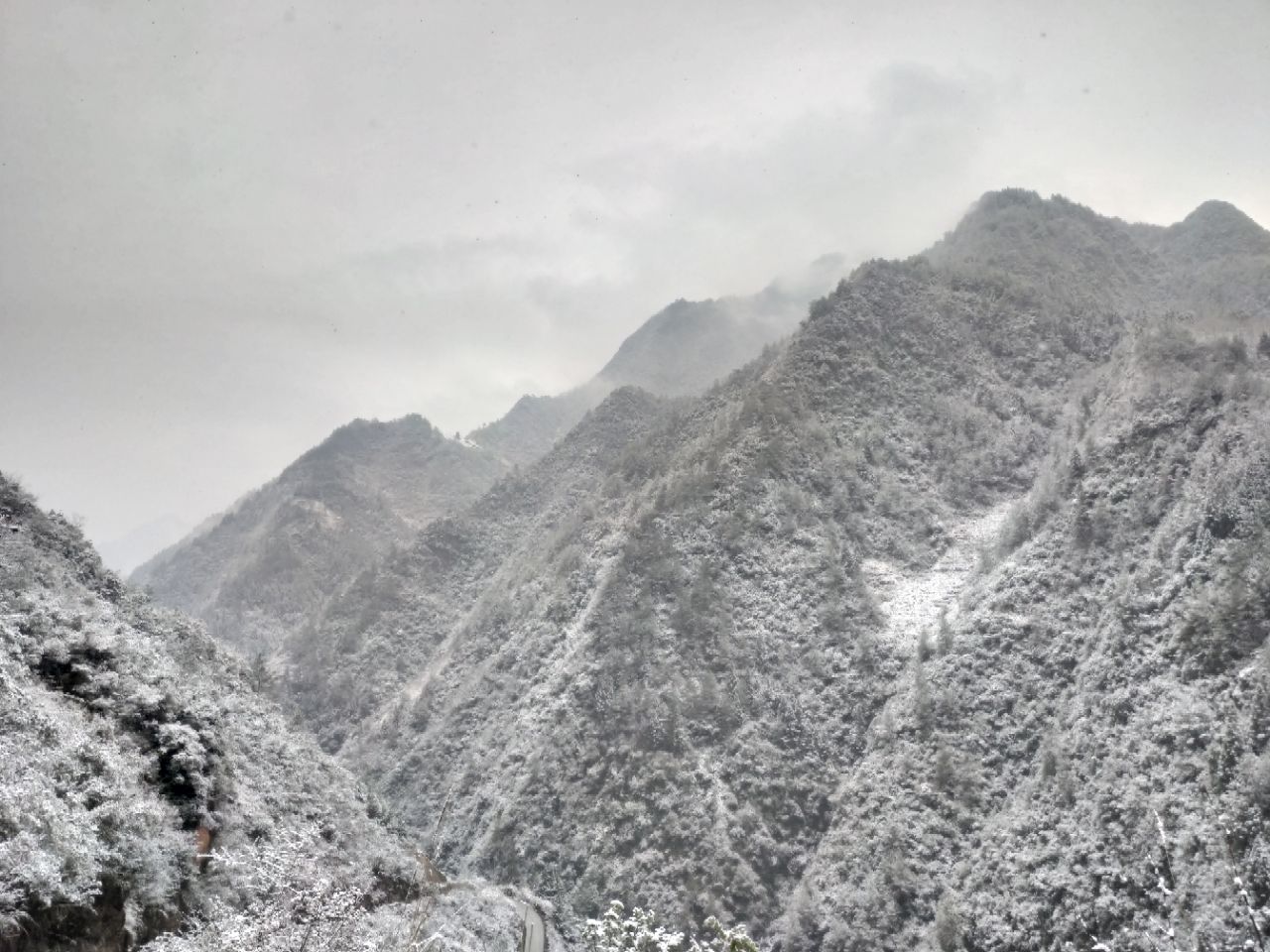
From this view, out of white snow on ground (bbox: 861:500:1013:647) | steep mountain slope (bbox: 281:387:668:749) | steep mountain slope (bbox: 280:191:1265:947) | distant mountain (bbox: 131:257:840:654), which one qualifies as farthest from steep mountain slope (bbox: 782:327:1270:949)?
distant mountain (bbox: 131:257:840:654)

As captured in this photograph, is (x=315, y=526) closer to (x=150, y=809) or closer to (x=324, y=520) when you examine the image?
(x=324, y=520)

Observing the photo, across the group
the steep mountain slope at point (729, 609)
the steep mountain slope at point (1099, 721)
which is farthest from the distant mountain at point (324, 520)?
the steep mountain slope at point (1099, 721)

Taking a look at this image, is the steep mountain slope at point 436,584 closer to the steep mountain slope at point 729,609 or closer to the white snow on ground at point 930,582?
the steep mountain slope at point 729,609

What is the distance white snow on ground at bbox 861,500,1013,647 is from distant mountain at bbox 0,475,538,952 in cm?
3657

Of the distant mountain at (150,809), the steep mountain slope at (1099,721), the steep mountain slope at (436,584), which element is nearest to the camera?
the distant mountain at (150,809)

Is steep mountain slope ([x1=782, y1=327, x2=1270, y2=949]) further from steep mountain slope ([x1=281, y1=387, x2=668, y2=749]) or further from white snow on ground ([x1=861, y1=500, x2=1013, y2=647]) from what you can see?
steep mountain slope ([x1=281, y1=387, x2=668, y2=749])

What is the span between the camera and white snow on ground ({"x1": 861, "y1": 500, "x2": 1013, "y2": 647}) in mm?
57188

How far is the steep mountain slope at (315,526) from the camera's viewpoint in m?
126

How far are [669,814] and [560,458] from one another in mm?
80851

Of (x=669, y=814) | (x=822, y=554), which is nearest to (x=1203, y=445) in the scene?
(x=822, y=554)

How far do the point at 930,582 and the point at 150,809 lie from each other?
57.8 m

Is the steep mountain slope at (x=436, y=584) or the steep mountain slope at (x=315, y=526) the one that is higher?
the steep mountain slope at (x=315, y=526)

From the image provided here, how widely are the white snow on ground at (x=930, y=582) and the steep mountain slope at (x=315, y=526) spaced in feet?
312

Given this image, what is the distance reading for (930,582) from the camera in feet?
205
